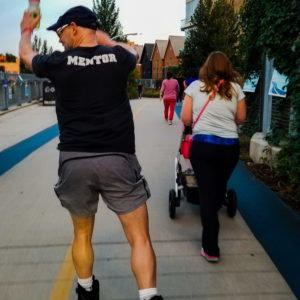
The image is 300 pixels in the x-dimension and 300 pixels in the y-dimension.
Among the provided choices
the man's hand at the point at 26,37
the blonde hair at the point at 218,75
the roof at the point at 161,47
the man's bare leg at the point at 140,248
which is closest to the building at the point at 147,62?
the roof at the point at 161,47

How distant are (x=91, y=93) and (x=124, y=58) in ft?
0.93

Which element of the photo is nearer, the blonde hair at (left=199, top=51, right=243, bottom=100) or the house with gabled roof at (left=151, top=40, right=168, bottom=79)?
the blonde hair at (left=199, top=51, right=243, bottom=100)

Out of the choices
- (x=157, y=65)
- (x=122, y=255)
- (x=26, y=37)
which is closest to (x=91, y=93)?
(x=26, y=37)

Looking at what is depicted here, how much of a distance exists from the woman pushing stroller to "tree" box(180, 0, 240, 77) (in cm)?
1881

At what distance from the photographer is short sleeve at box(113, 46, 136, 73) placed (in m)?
2.48

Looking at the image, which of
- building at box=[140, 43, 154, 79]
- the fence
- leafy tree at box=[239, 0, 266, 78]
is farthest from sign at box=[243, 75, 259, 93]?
building at box=[140, 43, 154, 79]

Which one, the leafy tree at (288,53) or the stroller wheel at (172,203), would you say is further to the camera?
the leafy tree at (288,53)

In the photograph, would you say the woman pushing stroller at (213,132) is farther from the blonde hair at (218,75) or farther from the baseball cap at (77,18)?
the baseball cap at (77,18)

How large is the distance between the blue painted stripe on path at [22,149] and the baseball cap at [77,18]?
5.54m

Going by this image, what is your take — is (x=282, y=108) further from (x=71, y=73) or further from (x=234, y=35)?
(x=234, y=35)

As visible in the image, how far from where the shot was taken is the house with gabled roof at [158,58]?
85375mm

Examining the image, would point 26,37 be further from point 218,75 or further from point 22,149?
point 22,149

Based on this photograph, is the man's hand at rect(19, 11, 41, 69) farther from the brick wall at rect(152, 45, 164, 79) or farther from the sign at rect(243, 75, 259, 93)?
the brick wall at rect(152, 45, 164, 79)

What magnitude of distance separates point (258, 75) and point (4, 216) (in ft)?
23.3
